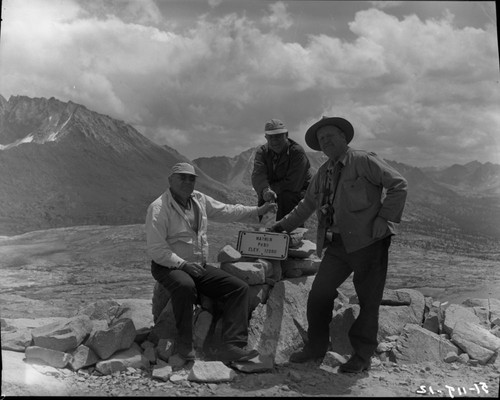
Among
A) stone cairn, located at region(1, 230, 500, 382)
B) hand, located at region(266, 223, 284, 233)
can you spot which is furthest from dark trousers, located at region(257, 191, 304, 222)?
hand, located at region(266, 223, 284, 233)

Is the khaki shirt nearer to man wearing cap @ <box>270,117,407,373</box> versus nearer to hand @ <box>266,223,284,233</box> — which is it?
man wearing cap @ <box>270,117,407,373</box>

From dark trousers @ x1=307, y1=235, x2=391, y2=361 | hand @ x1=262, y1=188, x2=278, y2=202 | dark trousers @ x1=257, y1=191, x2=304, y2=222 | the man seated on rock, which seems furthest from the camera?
dark trousers @ x1=257, y1=191, x2=304, y2=222

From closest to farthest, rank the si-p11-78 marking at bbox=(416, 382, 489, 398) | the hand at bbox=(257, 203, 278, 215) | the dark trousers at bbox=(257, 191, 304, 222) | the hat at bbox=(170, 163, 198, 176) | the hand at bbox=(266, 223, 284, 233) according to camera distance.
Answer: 1. the si-p11-78 marking at bbox=(416, 382, 489, 398)
2. the hat at bbox=(170, 163, 198, 176)
3. the hand at bbox=(266, 223, 284, 233)
4. the hand at bbox=(257, 203, 278, 215)
5. the dark trousers at bbox=(257, 191, 304, 222)

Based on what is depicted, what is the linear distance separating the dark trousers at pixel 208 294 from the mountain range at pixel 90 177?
40100 mm

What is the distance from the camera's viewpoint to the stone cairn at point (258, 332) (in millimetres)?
5555

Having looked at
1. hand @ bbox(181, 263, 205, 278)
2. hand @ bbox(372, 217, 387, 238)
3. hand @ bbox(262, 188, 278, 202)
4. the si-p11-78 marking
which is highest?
hand @ bbox(262, 188, 278, 202)

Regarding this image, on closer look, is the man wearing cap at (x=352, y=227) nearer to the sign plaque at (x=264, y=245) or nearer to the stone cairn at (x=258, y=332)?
the stone cairn at (x=258, y=332)

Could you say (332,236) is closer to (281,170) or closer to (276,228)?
(276,228)

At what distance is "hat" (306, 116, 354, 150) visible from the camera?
5508mm

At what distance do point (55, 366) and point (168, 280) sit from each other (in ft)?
4.77

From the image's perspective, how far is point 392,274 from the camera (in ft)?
98.6

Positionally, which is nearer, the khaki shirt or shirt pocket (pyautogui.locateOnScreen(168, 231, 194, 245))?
the khaki shirt

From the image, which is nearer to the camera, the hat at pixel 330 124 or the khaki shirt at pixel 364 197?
the khaki shirt at pixel 364 197

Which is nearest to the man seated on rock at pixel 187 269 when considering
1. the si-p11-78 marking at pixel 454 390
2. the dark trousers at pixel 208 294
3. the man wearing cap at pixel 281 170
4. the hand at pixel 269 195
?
the dark trousers at pixel 208 294
